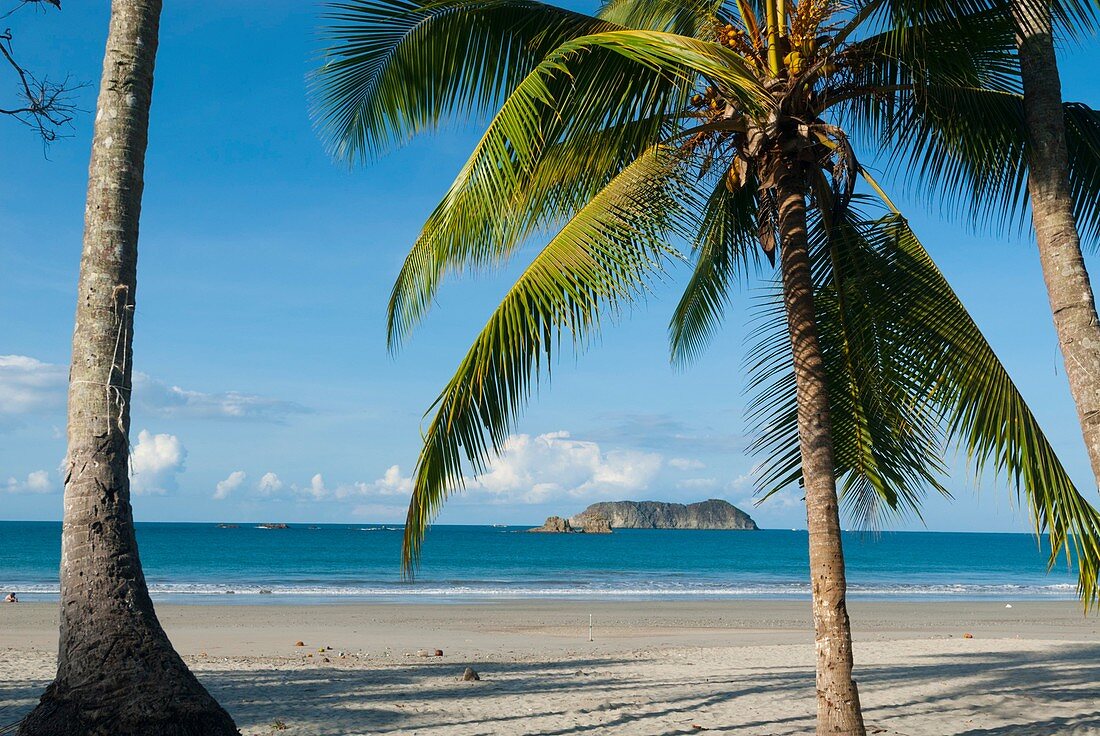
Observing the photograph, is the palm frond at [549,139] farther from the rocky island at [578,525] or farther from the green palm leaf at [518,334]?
the rocky island at [578,525]

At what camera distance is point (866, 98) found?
593 cm

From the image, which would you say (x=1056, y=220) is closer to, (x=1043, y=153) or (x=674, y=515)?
(x=1043, y=153)

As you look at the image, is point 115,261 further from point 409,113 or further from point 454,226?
point 409,113

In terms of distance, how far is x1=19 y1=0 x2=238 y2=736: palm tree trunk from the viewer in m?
4.50

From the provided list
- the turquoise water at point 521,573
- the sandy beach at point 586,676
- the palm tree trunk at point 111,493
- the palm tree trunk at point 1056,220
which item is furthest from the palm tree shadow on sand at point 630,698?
the turquoise water at point 521,573

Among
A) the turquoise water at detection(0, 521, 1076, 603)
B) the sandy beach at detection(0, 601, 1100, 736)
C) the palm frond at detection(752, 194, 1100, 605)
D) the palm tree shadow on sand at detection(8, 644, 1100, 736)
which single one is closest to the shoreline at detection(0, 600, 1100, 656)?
the sandy beach at detection(0, 601, 1100, 736)

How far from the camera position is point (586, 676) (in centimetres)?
996

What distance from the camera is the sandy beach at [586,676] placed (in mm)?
7137

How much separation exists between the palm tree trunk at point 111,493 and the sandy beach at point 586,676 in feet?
6.99

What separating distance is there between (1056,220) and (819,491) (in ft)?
6.78

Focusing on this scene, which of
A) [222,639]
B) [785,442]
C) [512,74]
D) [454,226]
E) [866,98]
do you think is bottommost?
[222,639]

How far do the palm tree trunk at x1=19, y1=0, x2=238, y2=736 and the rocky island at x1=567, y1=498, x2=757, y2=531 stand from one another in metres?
135

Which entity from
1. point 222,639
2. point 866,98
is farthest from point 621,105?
point 222,639

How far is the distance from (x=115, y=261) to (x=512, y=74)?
2.94m
